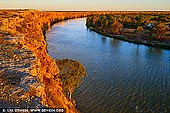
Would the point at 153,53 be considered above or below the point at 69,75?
below

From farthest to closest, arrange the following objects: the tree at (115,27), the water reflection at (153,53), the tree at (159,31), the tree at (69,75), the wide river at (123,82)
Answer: the tree at (115,27) < the tree at (159,31) < the water reflection at (153,53) < the wide river at (123,82) < the tree at (69,75)

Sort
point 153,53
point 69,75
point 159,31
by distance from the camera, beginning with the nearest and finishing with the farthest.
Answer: point 69,75 → point 153,53 → point 159,31

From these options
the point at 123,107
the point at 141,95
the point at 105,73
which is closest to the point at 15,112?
the point at 123,107

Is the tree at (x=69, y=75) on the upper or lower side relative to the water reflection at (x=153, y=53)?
upper

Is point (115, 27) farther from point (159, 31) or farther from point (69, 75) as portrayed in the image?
point (69, 75)

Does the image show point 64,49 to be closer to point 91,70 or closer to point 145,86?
point 91,70

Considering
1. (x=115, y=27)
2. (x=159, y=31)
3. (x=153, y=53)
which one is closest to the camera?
(x=153, y=53)

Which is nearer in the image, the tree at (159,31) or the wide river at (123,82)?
the wide river at (123,82)

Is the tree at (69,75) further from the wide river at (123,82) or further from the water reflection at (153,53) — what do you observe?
the water reflection at (153,53)

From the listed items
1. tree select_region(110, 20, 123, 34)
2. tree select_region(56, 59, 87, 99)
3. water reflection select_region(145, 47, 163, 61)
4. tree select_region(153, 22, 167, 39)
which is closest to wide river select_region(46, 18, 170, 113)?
water reflection select_region(145, 47, 163, 61)

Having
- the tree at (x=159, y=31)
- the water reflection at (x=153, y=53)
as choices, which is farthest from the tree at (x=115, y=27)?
the water reflection at (x=153, y=53)

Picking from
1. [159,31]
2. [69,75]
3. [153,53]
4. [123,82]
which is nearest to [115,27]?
[159,31]
